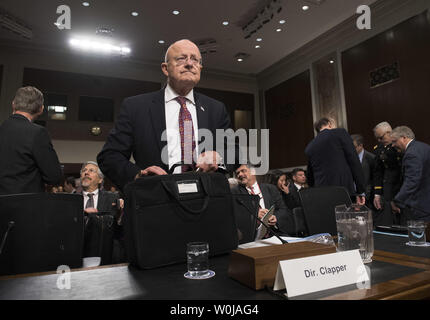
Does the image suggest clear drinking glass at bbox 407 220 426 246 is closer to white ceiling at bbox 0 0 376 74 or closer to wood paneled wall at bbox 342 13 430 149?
wood paneled wall at bbox 342 13 430 149

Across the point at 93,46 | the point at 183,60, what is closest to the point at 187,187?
the point at 183,60

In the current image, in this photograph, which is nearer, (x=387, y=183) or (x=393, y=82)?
(x=387, y=183)

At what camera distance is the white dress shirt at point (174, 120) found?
1232mm

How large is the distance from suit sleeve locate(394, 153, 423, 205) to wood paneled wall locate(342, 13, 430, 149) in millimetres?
2018

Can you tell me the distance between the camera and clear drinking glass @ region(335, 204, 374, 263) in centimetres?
80

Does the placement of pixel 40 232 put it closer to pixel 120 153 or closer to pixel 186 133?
pixel 120 153

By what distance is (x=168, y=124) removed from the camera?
1.28 m

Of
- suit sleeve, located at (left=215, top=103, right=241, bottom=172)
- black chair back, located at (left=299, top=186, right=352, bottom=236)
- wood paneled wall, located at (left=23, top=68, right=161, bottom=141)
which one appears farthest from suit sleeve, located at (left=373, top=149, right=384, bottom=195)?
wood paneled wall, located at (left=23, top=68, right=161, bottom=141)

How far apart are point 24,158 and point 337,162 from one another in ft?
7.57

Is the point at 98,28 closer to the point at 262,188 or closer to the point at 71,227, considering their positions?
the point at 262,188

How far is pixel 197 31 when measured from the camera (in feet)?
18.7

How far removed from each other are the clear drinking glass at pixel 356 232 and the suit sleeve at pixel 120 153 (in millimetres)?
690
